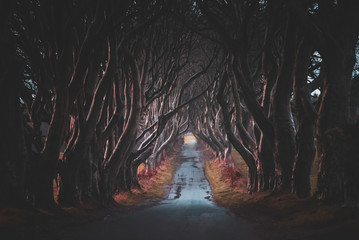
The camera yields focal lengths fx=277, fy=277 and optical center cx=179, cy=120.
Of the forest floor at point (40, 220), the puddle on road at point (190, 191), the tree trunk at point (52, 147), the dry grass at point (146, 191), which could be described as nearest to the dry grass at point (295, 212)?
the forest floor at point (40, 220)

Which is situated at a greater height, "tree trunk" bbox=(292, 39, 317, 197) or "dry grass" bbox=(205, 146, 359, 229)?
"tree trunk" bbox=(292, 39, 317, 197)

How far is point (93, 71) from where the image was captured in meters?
9.13

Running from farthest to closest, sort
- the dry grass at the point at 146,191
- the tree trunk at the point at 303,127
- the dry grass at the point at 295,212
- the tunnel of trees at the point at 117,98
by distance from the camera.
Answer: the dry grass at the point at 146,191, the tree trunk at the point at 303,127, the tunnel of trees at the point at 117,98, the dry grass at the point at 295,212

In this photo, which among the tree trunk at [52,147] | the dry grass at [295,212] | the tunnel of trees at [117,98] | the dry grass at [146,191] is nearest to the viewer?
the dry grass at [295,212]

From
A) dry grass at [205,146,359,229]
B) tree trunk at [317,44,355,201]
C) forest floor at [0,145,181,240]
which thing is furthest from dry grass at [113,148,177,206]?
tree trunk at [317,44,355,201]

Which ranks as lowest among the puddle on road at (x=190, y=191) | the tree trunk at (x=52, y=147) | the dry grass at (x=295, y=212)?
the puddle on road at (x=190, y=191)

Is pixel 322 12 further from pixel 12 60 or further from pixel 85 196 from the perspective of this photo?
pixel 85 196

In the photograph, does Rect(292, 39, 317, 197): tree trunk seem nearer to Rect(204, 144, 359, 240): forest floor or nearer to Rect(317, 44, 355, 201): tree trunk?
A: Rect(204, 144, 359, 240): forest floor

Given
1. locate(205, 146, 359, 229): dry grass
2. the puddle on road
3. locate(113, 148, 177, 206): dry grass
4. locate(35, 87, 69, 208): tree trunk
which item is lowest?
the puddle on road

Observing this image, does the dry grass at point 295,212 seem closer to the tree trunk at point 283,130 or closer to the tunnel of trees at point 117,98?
the tunnel of trees at point 117,98

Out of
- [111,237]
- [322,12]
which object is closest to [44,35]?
[111,237]

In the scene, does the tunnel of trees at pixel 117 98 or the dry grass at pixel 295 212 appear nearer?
the dry grass at pixel 295 212

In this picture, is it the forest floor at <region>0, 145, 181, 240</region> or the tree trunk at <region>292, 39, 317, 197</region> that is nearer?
the forest floor at <region>0, 145, 181, 240</region>

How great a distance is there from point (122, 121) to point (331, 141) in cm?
966
